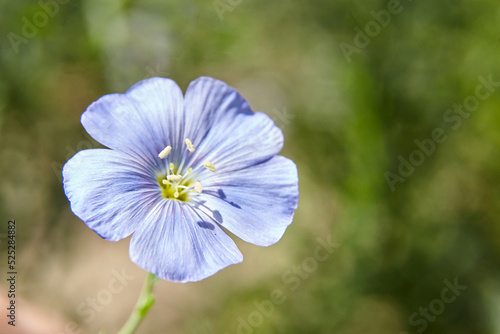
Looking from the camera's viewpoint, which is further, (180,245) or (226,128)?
(226,128)

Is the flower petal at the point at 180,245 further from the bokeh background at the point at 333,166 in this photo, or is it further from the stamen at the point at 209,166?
the bokeh background at the point at 333,166

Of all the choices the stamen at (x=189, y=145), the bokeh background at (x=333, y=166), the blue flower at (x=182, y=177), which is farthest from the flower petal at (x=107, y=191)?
the bokeh background at (x=333, y=166)

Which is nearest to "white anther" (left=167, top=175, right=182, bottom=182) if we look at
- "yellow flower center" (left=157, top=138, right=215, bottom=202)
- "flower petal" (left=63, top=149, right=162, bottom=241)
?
"yellow flower center" (left=157, top=138, right=215, bottom=202)

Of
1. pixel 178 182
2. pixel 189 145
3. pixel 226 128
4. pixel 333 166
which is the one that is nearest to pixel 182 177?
pixel 178 182

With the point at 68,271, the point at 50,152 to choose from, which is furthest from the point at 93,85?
the point at 68,271

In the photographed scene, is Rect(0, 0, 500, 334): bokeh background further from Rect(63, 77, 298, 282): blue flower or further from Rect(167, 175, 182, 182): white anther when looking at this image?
Rect(167, 175, 182, 182): white anther

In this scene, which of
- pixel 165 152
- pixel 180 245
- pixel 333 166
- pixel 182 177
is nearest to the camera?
pixel 180 245

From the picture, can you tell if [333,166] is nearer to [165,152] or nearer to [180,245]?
[165,152]
